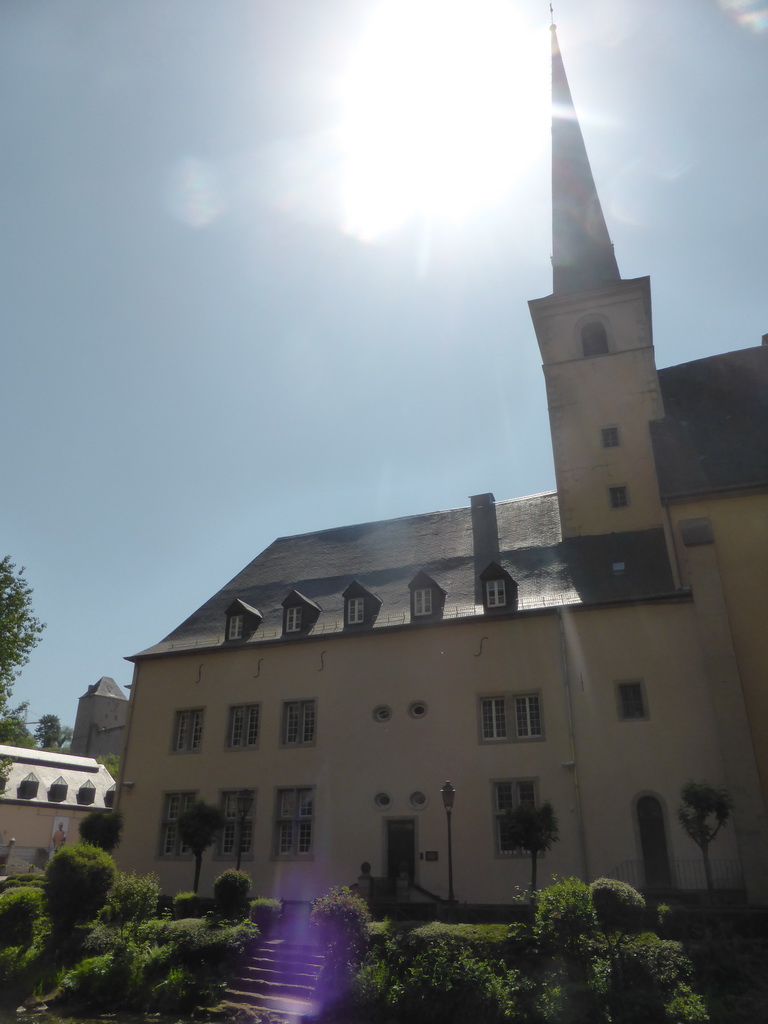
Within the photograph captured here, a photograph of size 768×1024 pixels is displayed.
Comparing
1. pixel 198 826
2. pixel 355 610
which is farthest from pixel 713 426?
pixel 198 826

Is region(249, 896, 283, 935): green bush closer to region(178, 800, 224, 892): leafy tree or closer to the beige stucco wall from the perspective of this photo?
region(178, 800, 224, 892): leafy tree

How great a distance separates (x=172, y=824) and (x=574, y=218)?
2865 cm

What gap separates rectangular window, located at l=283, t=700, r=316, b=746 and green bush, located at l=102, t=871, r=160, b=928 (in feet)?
23.2

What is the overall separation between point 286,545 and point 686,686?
17.9 m

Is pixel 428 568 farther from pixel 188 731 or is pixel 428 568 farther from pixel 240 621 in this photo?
pixel 188 731

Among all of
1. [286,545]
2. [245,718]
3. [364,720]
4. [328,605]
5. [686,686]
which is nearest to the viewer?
[686,686]

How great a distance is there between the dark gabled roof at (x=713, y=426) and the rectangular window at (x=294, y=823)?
13858 mm

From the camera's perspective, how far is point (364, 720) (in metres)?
22.8

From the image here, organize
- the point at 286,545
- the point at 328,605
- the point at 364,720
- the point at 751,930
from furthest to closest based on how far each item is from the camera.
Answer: the point at 286,545, the point at 328,605, the point at 364,720, the point at 751,930

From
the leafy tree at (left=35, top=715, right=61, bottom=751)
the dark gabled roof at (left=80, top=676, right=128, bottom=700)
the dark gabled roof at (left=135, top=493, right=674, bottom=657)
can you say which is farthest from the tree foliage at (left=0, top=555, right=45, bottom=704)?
the leafy tree at (left=35, top=715, right=61, bottom=751)

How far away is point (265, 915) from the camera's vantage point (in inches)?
642

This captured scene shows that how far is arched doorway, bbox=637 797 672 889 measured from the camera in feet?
59.9

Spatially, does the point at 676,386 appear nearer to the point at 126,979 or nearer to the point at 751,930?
the point at 751,930

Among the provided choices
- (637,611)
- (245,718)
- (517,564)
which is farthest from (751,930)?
(245,718)
